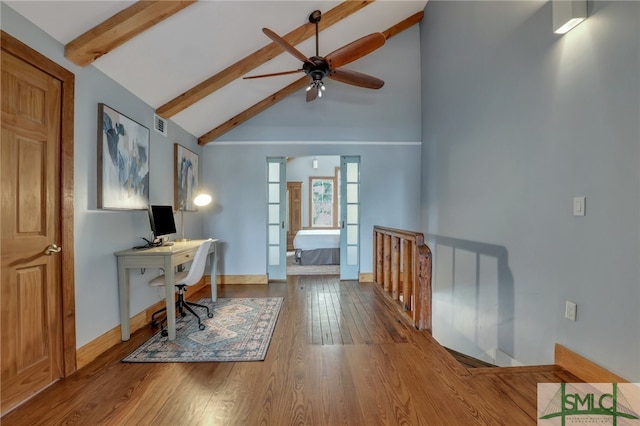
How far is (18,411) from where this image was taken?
1751 millimetres

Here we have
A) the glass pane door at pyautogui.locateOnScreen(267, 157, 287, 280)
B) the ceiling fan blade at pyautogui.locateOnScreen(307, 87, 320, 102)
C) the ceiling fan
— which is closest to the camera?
the ceiling fan

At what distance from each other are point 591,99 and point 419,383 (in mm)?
2223

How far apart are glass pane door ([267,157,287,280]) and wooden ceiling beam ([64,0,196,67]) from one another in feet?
9.80

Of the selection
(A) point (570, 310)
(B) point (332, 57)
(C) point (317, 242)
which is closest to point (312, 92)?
(B) point (332, 57)

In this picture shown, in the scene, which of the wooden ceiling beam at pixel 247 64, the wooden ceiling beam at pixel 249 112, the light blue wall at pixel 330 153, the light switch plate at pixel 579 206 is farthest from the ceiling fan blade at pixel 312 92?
the light switch plate at pixel 579 206

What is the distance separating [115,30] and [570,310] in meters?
3.90

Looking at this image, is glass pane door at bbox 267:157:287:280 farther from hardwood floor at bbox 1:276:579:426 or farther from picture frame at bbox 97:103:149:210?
hardwood floor at bbox 1:276:579:426

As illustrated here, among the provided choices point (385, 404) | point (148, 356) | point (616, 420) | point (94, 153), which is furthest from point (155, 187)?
point (616, 420)

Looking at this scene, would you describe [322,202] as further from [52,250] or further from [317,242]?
[52,250]

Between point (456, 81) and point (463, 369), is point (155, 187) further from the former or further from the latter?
point (456, 81)

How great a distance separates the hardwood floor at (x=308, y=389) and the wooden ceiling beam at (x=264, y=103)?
3.24 meters

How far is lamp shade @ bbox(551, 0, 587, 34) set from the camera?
197 centimetres

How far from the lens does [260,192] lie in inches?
202

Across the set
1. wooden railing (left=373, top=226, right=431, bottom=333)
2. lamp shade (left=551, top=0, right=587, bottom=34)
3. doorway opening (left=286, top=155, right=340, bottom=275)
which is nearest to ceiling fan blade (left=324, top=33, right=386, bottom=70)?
lamp shade (left=551, top=0, right=587, bottom=34)
